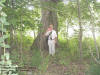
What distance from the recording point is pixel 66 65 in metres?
5.36

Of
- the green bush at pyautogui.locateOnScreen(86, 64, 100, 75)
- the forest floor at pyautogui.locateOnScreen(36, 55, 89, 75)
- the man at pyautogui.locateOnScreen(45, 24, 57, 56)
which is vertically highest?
the man at pyautogui.locateOnScreen(45, 24, 57, 56)

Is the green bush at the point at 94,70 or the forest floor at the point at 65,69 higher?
the green bush at the point at 94,70

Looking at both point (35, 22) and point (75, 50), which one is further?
point (75, 50)

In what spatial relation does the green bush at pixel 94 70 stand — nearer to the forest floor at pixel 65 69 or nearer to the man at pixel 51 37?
the forest floor at pixel 65 69

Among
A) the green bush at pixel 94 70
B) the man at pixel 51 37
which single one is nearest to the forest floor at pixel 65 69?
the green bush at pixel 94 70

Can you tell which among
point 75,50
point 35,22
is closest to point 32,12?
point 35,22

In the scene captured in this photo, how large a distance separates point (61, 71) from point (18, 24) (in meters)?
1.67

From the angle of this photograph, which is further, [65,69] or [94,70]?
[65,69]

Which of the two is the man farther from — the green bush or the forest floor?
the green bush

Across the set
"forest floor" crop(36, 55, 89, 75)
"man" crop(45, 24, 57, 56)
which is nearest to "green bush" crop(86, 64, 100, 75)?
"forest floor" crop(36, 55, 89, 75)

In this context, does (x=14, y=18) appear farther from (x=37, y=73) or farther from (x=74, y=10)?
(x=74, y=10)

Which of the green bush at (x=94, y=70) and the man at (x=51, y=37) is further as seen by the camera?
the man at (x=51, y=37)

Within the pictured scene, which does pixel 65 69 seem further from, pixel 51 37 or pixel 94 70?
pixel 51 37

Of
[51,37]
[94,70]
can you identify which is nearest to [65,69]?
[94,70]
